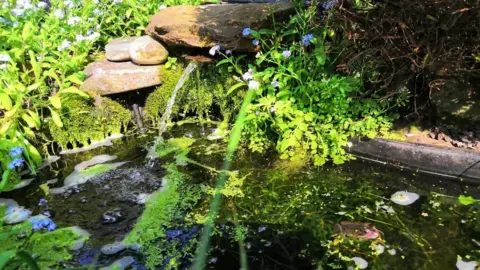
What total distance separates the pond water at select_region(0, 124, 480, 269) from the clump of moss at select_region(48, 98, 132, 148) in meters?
0.35

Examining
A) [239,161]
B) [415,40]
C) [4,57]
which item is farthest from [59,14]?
[415,40]

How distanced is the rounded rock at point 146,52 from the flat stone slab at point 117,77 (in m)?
0.06

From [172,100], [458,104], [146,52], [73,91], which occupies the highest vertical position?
[146,52]

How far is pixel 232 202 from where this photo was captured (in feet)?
10.1

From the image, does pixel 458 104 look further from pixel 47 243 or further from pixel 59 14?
pixel 59 14

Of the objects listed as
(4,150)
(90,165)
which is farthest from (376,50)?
(4,150)

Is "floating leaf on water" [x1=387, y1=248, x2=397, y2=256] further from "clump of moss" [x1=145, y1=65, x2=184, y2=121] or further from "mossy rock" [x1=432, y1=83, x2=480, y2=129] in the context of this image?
"clump of moss" [x1=145, y1=65, x2=184, y2=121]

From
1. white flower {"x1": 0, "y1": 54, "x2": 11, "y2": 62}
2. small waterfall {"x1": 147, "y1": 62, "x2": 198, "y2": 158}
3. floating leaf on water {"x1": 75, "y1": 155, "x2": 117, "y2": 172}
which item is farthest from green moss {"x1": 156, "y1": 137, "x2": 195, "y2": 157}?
white flower {"x1": 0, "y1": 54, "x2": 11, "y2": 62}

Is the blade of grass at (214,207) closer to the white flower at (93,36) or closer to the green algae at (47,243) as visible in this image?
the green algae at (47,243)

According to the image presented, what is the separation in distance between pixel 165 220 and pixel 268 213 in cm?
68

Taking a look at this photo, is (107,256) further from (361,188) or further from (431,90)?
(431,90)

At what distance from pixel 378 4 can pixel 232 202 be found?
5.44 ft

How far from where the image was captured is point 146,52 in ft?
14.5

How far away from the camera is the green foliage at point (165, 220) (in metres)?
2.58
